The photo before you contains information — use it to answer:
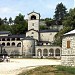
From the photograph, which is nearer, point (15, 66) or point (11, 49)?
point (15, 66)

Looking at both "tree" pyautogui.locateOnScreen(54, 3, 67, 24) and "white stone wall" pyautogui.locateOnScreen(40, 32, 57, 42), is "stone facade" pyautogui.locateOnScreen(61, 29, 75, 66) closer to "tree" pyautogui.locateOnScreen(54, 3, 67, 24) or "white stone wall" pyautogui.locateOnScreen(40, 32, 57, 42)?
"white stone wall" pyautogui.locateOnScreen(40, 32, 57, 42)

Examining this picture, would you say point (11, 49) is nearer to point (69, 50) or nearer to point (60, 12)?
point (69, 50)

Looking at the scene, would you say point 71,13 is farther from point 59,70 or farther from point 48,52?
point 59,70

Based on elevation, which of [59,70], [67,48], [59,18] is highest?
[59,18]

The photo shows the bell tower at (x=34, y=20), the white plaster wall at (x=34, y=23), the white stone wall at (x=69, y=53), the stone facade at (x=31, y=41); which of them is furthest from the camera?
the white plaster wall at (x=34, y=23)

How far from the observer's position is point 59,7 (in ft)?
579

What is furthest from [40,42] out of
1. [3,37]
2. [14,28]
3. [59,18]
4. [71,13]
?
[59,18]

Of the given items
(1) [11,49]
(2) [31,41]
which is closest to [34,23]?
(1) [11,49]

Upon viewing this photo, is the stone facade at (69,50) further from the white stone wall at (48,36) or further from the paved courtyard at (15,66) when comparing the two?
the white stone wall at (48,36)

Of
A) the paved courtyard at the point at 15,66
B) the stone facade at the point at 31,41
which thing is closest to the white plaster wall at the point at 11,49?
the stone facade at the point at 31,41

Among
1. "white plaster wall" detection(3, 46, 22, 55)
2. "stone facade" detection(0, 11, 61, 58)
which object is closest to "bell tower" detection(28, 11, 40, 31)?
"stone facade" detection(0, 11, 61, 58)

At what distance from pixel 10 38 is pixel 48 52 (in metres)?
22.6

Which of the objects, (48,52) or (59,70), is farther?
(48,52)

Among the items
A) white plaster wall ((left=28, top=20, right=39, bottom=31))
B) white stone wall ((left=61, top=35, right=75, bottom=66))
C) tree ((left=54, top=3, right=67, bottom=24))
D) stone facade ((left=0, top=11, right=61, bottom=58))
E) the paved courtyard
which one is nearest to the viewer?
the paved courtyard
